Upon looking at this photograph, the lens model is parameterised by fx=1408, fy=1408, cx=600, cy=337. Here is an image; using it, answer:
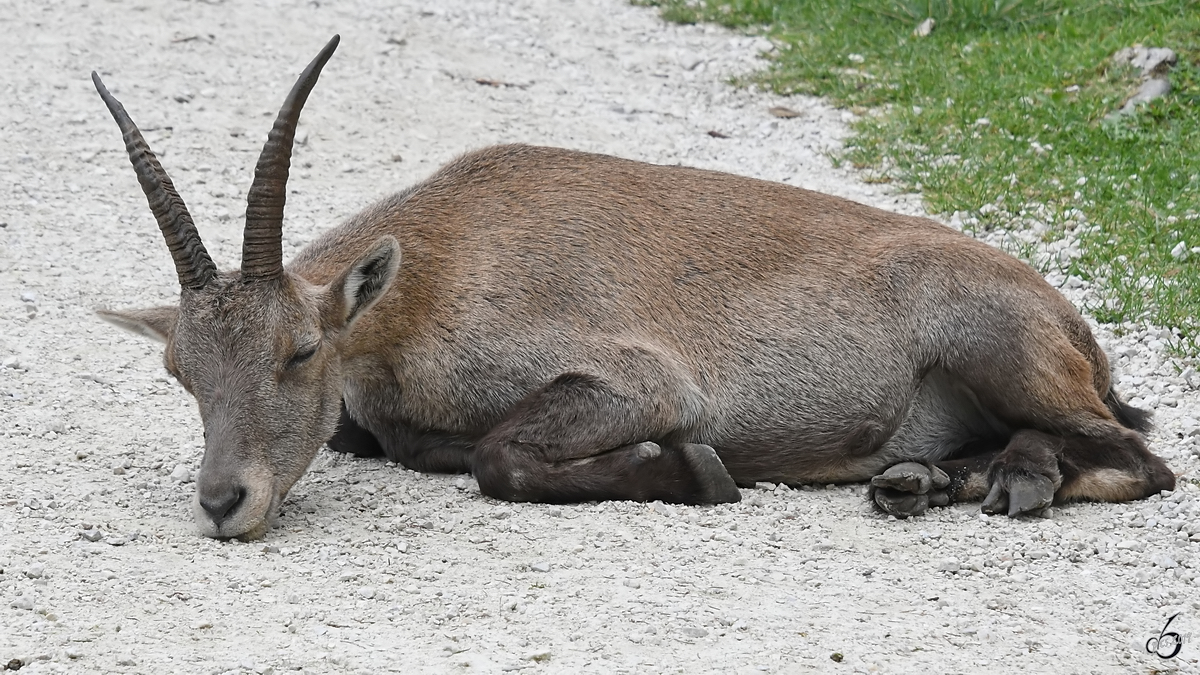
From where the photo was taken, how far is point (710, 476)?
294 inches

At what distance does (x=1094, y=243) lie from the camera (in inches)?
436

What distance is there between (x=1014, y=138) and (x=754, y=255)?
20.1ft

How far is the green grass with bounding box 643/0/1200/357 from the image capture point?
10.9 meters

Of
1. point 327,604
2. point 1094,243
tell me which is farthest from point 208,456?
A: point 1094,243

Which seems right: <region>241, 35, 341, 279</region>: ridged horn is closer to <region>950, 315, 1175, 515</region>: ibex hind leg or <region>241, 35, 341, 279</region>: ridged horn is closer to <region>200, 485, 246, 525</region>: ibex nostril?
<region>200, 485, 246, 525</region>: ibex nostril

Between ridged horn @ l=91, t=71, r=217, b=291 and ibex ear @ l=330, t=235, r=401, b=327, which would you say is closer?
ridged horn @ l=91, t=71, r=217, b=291

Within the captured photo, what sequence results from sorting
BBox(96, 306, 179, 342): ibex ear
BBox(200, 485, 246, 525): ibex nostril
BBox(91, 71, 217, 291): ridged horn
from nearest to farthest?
BBox(200, 485, 246, 525): ibex nostril
BBox(91, 71, 217, 291): ridged horn
BBox(96, 306, 179, 342): ibex ear

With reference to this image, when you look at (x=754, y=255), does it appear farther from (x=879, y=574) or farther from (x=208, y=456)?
(x=208, y=456)

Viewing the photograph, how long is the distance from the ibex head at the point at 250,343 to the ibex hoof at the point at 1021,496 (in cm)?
342

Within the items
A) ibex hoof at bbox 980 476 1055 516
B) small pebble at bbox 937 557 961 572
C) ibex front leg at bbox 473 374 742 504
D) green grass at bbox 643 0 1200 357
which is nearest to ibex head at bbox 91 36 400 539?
ibex front leg at bbox 473 374 742 504

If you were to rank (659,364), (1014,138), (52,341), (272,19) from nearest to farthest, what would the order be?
(659,364)
(52,341)
(1014,138)
(272,19)

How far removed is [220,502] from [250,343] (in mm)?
795

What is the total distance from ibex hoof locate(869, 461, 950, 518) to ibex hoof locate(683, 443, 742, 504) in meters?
0.78

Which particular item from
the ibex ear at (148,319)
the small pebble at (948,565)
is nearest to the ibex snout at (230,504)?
the ibex ear at (148,319)
